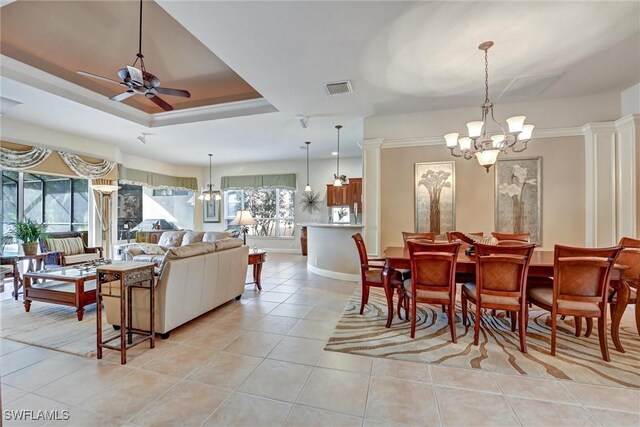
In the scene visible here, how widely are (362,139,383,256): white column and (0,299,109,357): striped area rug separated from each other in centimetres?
374

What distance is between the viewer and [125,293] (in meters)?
2.43

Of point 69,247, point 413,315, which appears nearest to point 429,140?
point 413,315

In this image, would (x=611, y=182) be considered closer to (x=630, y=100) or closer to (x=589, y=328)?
(x=630, y=100)

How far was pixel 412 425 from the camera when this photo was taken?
1708 mm

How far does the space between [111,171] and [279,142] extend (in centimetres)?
388

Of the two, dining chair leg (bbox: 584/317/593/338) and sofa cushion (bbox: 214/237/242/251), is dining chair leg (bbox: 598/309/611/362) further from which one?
sofa cushion (bbox: 214/237/242/251)

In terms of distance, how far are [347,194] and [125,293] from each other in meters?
6.14

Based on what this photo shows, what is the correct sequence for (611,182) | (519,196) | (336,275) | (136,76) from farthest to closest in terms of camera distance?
(336,275) < (519,196) < (611,182) < (136,76)

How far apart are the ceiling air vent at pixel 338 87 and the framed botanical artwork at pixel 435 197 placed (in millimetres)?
1832

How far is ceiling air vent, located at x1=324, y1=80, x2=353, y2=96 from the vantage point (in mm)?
3618

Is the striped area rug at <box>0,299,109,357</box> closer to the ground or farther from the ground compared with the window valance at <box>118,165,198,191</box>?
closer to the ground

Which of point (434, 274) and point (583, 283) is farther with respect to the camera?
point (434, 274)

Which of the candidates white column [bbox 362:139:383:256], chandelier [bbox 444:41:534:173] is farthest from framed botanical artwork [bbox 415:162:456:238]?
chandelier [bbox 444:41:534:173]

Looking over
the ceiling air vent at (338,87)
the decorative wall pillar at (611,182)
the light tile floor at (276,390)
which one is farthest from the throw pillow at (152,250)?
the decorative wall pillar at (611,182)
